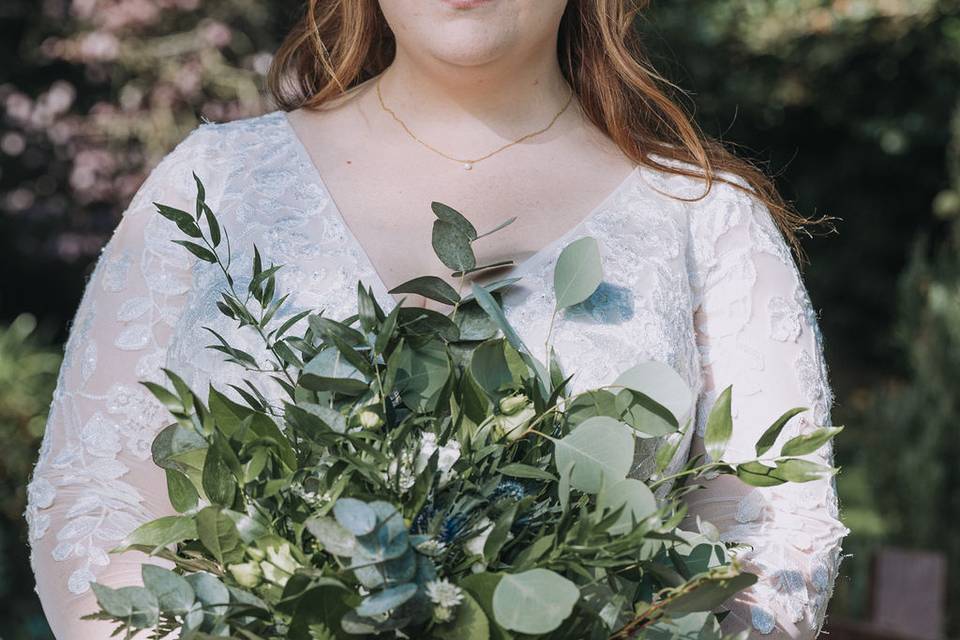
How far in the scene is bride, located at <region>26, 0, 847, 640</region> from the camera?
195cm

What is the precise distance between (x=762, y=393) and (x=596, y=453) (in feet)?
2.25

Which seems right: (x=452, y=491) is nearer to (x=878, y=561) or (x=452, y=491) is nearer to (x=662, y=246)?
(x=662, y=246)

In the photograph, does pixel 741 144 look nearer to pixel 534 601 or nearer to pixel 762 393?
pixel 762 393

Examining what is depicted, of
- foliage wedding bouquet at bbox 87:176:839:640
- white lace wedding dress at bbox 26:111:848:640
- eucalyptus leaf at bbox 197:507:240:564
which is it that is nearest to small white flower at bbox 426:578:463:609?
foliage wedding bouquet at bbox 87:176:839:640

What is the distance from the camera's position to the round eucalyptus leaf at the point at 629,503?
1.27m

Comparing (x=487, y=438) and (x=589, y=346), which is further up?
(x=487, y=438)

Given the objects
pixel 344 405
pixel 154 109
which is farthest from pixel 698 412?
pixel 154 109

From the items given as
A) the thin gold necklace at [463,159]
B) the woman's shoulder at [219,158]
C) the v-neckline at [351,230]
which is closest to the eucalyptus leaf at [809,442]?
the v-neckline at [351,230]

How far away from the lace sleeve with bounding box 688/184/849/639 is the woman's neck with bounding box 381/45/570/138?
34cm

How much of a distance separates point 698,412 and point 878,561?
2.10 meters

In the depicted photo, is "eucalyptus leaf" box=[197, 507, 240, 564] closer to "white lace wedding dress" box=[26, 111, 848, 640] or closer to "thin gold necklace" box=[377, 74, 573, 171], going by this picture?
"white lace wedding dress" box=[26, 111, 848, 640]

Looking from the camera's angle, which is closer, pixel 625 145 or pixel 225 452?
pixel 225 452

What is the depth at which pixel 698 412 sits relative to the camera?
203 cm

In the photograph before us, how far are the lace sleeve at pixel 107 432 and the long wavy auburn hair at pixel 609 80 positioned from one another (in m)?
0.49
